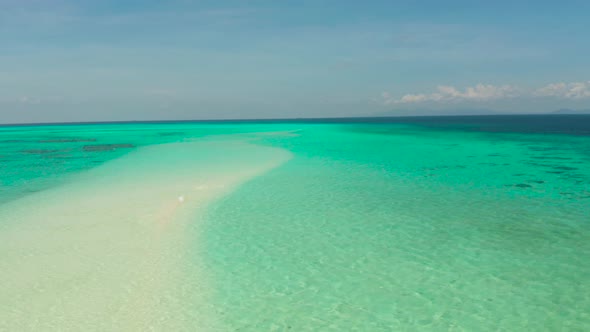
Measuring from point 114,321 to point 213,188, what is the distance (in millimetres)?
9197

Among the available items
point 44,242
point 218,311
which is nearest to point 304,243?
point 218,311

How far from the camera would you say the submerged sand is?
560 centimetres

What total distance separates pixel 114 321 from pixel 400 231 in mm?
5825

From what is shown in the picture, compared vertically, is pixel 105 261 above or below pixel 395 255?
below

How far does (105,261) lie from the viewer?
24.8 feet

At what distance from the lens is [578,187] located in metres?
13.5

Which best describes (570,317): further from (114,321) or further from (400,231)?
(114,321)

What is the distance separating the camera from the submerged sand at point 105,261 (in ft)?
18.4

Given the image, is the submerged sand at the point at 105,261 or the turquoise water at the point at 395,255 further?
the submerged sand at the point at 105,261

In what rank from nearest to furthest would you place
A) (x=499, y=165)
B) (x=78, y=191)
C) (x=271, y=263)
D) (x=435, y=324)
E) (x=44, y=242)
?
(x=435, y=324)
(x=271, y=263)
(x=44, y=242)
(x=78, y=191)
(x=499, y=165)

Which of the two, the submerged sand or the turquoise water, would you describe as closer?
the turquoise water

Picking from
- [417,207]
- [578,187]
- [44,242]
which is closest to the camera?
[44,242]

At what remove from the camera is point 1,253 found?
26.5ft

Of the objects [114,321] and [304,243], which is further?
[304,243]
